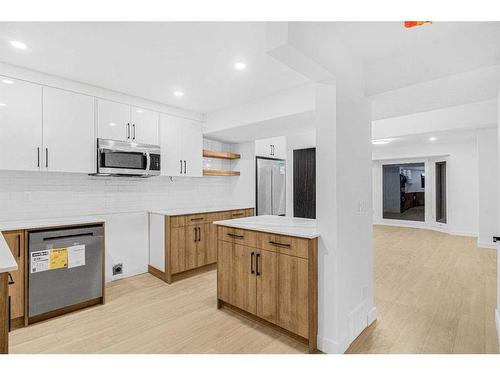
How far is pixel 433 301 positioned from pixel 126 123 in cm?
403

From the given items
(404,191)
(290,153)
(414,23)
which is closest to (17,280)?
(414,23)

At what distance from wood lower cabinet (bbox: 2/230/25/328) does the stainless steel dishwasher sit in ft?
0.17

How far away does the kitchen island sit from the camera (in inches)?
79.2

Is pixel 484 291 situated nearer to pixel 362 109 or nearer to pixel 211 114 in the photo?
pixel 362 109

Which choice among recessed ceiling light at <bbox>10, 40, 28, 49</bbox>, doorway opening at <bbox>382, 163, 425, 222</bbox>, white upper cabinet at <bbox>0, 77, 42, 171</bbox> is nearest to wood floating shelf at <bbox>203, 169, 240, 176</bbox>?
white upper cabinet at <bbox>0, 77, 42, 171</bbox>

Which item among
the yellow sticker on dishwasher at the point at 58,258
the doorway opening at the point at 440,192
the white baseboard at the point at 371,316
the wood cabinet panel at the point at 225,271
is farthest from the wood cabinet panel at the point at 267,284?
the doorway opening at the point at 440,192

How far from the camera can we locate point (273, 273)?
221cm

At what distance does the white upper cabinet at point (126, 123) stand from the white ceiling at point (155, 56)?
0.72ft

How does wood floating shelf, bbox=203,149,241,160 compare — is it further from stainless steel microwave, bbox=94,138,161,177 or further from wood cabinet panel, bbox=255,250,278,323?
wood cabinet panel, bbox=255,250,278,323

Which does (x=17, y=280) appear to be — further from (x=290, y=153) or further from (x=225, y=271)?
(x=290, y=153)

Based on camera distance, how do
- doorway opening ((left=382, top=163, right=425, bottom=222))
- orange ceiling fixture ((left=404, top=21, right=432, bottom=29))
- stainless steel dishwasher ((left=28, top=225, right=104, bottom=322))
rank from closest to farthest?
orange ceiling fixture ((left=404, top=21, right=432, bottom=29)), stainless steel dishwasher ((left=28, top=225, right=104, bottom=322)), doorway opening ((left=382, top=163, right=425, bottom=222))

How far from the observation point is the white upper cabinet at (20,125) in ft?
8.28

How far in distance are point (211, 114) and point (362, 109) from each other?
8.02 ft
